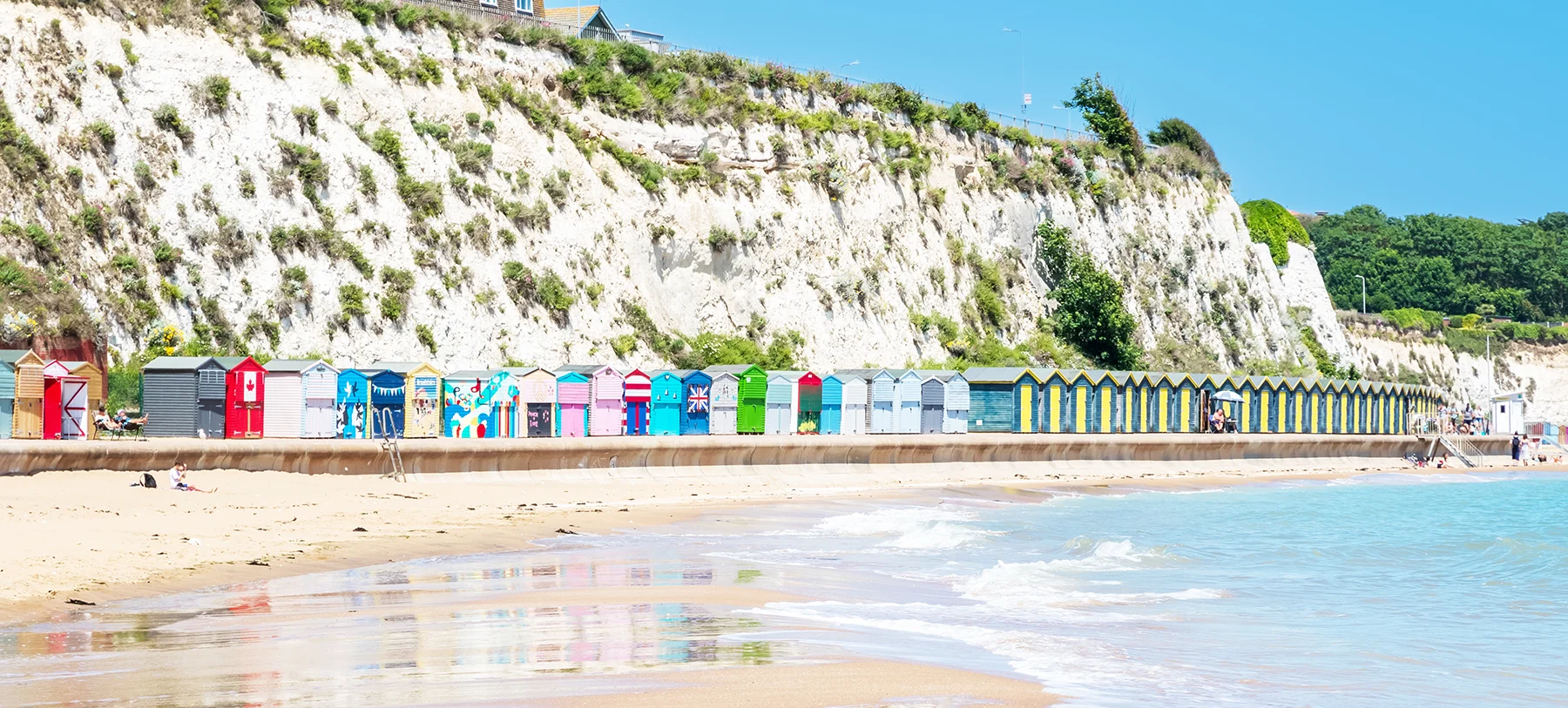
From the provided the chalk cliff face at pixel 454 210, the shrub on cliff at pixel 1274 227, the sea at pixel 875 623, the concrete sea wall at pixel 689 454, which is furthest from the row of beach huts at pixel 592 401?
the shrub on cliff at pixel 1274 227

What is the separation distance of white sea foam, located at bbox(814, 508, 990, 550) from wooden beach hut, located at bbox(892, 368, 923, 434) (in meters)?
13.4

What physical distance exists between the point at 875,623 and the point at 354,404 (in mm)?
19768

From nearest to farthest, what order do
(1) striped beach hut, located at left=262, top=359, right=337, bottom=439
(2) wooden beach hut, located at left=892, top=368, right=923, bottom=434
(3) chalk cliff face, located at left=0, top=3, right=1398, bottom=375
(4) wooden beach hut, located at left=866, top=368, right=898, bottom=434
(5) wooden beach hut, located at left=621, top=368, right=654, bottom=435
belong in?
(1) striped beach hut, located at left=262, top=359, right=337, bottom=439 → (5) wooden beach hut, located at left=621, top=368, right=654, bottom=435 → (3) chalk cliff face, located at left=0, top=3, right=1398, bottom=375 → (4) wooden beach hut, located at left=866, top=368, right=898, bottom=434 → (2) wooden beach hut, located at left=892, top=368, right=923, bottom=434

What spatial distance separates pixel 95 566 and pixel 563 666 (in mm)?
6737

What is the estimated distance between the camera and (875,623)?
44.8 ft

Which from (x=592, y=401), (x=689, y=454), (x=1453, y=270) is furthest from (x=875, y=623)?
(x=1453, y=270)

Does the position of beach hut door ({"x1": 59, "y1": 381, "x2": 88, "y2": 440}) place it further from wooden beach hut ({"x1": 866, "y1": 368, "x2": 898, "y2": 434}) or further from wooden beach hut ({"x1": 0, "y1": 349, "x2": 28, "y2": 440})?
wooden beach hut ({"x1": 866, "y1": 368, "x2": 898, "y2": 434})

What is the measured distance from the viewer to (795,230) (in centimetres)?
5450

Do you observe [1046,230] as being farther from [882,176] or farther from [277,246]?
[277,246]

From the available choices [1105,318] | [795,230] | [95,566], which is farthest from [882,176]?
[95,566]

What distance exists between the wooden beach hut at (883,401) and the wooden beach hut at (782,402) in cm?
307

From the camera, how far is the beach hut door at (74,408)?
27.3 meters

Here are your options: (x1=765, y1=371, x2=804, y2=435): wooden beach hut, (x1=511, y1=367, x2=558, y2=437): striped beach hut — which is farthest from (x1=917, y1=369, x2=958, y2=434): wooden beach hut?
(x1=511, y1=367, x2=558, y2=437): striped beach hut

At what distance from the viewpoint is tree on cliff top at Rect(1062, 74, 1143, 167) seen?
74.8m
